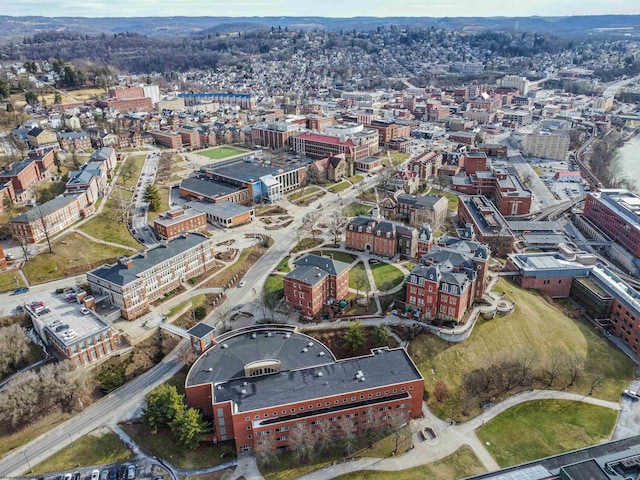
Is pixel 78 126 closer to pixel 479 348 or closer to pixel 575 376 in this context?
pixel 479 348

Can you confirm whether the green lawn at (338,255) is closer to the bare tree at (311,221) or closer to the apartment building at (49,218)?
the bare tree at (311,221)

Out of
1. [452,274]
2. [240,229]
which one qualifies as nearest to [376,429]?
[452,274]

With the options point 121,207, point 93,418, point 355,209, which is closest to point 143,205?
point 121,207

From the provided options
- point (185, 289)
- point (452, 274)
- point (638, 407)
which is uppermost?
point (452, 274)

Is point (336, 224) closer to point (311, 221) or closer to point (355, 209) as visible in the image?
point (311, 221)

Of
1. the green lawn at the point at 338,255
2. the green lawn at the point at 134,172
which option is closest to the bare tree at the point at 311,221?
the green lawn at the point at 338,255

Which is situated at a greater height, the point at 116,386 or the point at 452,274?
the point at 452,274

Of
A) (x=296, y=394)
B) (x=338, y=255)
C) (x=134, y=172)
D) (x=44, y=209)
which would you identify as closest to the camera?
(x=296, y=394)
